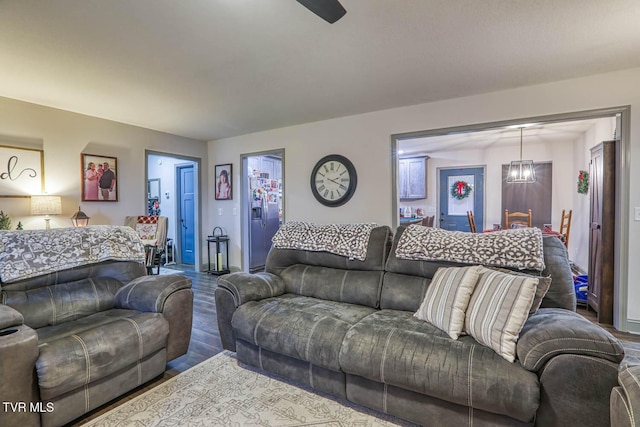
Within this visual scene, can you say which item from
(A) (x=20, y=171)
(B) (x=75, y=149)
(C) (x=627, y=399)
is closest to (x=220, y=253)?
(B) (x=75, y=149)

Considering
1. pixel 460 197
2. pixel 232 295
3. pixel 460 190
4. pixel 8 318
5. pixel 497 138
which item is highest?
pixel 497 138

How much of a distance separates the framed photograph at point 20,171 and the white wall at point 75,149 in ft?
0.20

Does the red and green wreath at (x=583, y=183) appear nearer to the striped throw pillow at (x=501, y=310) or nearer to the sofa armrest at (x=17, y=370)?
the striped throw pillow at (x=501, y=310)

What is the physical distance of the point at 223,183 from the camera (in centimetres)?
566

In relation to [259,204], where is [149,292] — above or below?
below

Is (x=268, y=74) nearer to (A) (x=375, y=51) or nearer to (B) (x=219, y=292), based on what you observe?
(A) (x=375, y=51)

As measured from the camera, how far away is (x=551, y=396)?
53.1 inches

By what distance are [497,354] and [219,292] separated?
193 cm

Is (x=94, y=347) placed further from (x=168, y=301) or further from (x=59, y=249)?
(x=59, y=249)

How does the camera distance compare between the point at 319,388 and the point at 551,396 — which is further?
the point at 319,388

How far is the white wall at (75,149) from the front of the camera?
3531mm

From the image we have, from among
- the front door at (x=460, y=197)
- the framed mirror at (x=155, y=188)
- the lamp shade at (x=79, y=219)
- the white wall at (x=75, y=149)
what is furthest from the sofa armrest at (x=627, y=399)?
the framed mirror at (x=155, y=188)

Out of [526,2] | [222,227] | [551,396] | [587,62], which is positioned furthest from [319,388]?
[222,227]

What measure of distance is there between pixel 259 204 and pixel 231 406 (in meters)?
4.37
